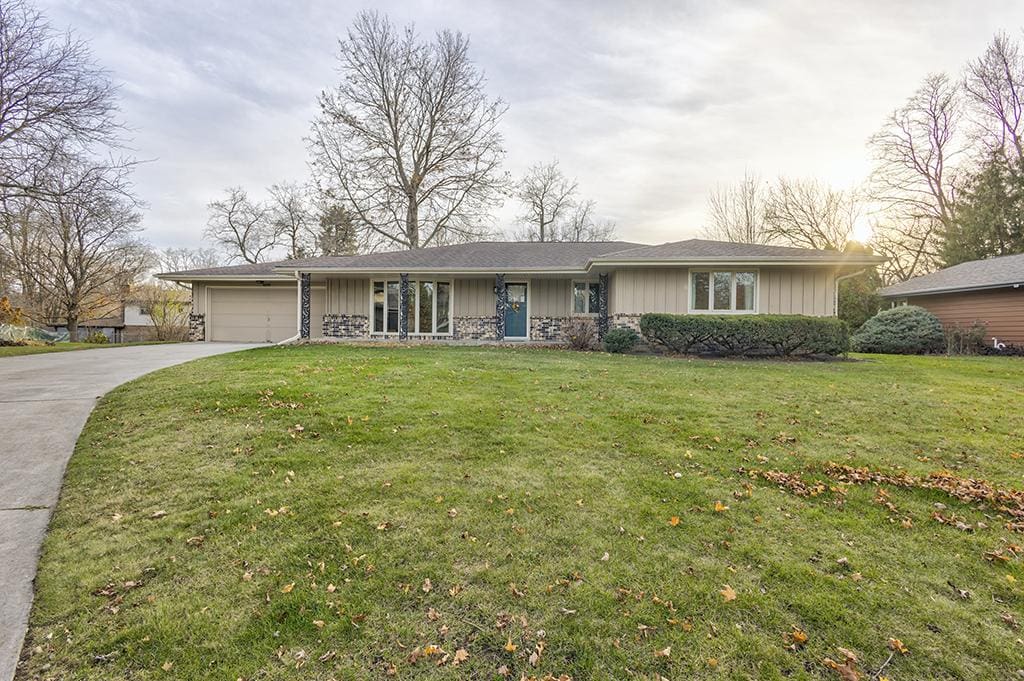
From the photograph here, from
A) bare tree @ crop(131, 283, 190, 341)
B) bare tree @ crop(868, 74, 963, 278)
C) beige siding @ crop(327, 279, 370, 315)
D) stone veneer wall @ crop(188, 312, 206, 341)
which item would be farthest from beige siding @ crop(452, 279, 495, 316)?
bare tree @ crop(868, 74, 963, 278)

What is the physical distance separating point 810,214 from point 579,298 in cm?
1997

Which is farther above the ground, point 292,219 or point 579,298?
point 292,219

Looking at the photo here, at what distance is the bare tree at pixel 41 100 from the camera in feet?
32.8

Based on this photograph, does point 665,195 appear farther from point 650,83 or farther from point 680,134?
point 650,83

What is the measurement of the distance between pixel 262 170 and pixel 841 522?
29.8 metres

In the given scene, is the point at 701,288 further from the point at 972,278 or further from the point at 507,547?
the point at 507,547

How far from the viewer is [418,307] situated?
1650cm

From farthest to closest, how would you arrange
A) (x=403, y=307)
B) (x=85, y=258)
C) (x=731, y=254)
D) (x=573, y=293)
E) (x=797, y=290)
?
1. (x=85, y=258)
2. (x=573, y=293)
3. (x=403, y=307)
4. (x=797, y=290)
5. (x=731, y=254)

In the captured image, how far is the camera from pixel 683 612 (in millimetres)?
2438

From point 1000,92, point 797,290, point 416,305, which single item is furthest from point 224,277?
point 1000,92

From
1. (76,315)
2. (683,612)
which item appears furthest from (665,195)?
(76,315)

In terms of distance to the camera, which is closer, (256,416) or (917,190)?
(256,416)

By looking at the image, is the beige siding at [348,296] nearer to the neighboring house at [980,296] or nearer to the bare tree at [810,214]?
the neighboring house at [980,296]

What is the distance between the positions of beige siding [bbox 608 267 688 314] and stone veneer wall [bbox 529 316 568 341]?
280 centimetres
